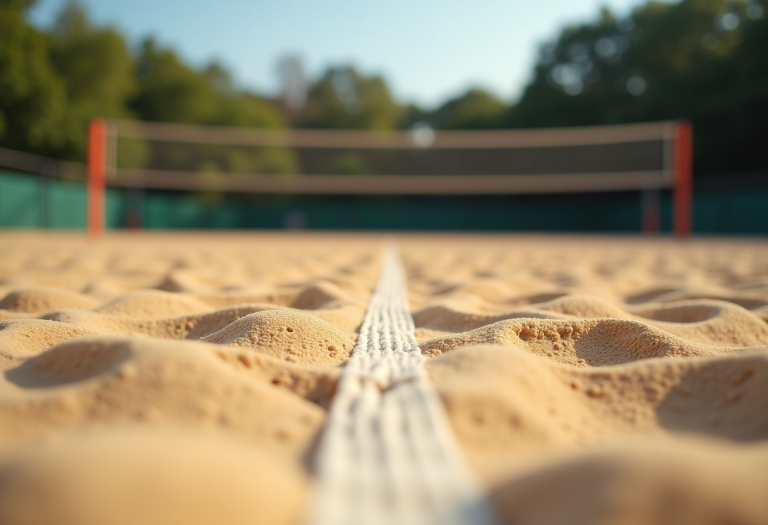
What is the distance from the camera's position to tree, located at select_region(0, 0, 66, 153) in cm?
1373

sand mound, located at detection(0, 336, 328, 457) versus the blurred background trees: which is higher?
the blurred background trees

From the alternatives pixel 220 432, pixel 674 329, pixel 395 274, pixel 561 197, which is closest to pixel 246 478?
pixel 220 432

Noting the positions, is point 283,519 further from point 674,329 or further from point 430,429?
point 674,329

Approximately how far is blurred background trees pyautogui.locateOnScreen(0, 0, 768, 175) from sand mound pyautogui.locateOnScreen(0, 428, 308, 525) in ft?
52.6

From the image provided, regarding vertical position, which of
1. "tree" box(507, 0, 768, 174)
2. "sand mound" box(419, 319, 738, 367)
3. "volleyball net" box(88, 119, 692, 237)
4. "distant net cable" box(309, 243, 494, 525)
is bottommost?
"distant net cable" box(309, 243, 494, 525)

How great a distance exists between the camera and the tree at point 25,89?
540 inches

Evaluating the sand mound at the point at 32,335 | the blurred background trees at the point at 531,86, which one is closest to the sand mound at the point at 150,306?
the sand mound at the point at 32,335

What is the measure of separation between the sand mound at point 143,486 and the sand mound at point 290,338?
518 mm

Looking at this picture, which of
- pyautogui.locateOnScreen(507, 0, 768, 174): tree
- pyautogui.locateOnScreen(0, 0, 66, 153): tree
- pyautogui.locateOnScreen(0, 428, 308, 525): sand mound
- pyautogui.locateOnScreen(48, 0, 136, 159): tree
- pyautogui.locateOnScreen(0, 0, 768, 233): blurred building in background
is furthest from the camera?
pyautogui.locateOnScreen(48, 0, 136, 159): tree

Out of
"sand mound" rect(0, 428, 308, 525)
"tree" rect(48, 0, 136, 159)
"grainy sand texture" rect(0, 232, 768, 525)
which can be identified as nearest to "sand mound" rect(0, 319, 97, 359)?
"grainy sand texture" rect(0, 232, 768, 525)

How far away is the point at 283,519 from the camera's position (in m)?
0.52

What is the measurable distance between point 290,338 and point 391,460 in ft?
1.90

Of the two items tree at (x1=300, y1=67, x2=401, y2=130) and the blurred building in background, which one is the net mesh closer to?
the blurred building in background

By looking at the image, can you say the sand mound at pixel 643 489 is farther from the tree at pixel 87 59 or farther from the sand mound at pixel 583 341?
the tree at pixel 87 59
